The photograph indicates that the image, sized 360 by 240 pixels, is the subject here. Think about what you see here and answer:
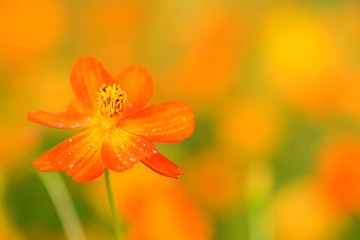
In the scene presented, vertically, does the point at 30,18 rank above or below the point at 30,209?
above

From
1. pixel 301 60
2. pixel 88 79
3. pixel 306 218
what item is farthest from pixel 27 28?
pixel 88 79

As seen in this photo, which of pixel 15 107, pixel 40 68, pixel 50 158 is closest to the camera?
pixel 50 158

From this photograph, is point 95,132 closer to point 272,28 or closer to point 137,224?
point 137,224

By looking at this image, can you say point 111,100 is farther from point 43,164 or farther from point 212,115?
point 212,115

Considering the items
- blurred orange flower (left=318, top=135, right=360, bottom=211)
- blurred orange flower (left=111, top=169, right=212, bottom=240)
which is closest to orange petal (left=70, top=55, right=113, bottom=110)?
blurred orange flower (left=111, top=169, right=212, bottom=240)

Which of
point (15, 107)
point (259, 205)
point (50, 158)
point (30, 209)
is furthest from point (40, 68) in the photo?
point (50, 158)

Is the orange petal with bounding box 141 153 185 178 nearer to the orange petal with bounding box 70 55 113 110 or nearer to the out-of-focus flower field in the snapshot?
the orange petal with bounding box 70 55 113 110

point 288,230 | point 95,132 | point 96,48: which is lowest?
point 288,230
